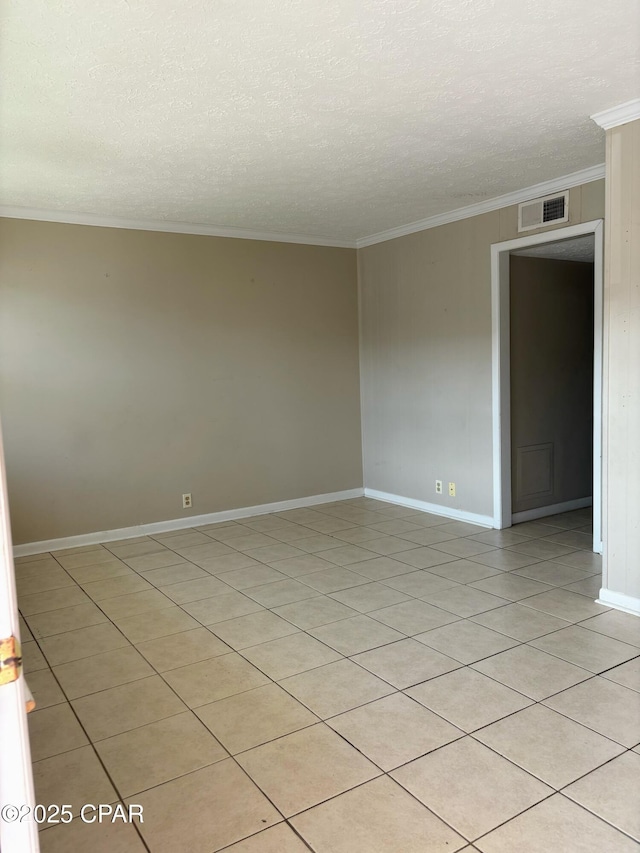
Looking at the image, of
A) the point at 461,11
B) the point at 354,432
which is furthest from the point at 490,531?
the point at 461,11

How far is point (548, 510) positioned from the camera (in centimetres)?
539

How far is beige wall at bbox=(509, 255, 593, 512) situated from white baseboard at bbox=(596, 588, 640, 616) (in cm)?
176

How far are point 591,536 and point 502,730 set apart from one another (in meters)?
2.85

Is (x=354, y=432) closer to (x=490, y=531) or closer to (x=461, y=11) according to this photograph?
(x=490, y=531)

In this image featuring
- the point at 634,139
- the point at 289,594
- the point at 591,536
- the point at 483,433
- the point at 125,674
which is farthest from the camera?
the point at 483,433

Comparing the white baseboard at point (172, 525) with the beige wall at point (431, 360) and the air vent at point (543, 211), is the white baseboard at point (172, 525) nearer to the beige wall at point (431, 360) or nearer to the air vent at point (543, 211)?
the beige wall at point (431, 360)

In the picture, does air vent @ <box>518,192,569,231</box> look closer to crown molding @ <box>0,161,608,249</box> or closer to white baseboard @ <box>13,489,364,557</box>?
crown molding @ <box>0,161,608,249</box>

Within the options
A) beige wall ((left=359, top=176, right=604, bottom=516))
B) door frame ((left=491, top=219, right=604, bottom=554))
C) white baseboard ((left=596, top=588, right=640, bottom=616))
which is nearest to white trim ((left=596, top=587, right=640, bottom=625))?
white baseboard ((left=596, top=588, right=640, bottom=616))

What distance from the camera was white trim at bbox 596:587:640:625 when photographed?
326 centimetres

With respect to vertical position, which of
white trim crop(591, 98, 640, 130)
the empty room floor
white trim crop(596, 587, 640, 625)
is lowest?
the empty room floor

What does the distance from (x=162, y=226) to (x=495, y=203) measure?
2.69m

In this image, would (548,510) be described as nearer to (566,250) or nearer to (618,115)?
(566,250)

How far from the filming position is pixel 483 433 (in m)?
5.05

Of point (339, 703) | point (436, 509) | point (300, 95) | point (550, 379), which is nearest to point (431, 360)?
point (550, 379)
